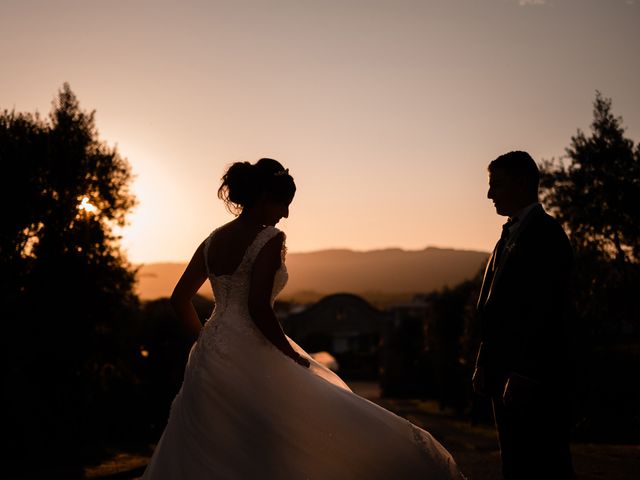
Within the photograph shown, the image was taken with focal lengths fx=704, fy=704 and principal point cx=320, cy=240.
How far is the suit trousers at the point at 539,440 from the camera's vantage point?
4719mm

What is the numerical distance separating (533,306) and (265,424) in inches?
83.9

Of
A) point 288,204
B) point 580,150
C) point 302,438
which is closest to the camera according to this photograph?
point 302,438

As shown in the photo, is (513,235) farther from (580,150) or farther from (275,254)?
(580,150)

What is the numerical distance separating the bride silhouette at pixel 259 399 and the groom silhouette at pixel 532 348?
80cm

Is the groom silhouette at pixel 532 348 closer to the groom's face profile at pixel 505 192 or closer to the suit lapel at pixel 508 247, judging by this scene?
the suit lapel at pixel 508 247

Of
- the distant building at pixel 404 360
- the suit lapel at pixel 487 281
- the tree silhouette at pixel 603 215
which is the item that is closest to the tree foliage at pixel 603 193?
the tree silhouette at pixel 603 215

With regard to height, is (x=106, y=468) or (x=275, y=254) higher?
(x=275, y=254)

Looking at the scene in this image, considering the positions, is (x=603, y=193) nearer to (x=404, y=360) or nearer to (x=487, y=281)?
(x=404, y=360)

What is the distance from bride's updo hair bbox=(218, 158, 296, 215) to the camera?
17.9 ft

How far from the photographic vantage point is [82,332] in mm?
21250

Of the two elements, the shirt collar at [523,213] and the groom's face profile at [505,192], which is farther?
the groom's face profile at [505,192]

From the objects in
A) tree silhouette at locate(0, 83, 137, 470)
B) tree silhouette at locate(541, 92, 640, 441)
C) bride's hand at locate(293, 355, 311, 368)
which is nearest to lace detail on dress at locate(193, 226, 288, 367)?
bride's hand at locate(293, 355, 311, 368)

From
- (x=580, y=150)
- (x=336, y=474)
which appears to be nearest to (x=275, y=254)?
(x=336, y=474)

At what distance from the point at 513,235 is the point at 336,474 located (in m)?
2.16
